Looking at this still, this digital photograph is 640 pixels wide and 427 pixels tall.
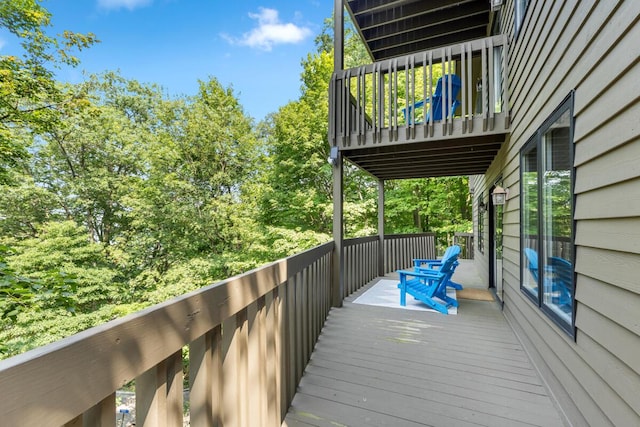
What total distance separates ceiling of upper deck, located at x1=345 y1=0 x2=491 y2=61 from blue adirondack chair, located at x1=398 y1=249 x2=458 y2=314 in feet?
13.7

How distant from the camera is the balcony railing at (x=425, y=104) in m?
3.57

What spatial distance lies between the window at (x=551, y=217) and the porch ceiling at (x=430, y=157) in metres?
1.40

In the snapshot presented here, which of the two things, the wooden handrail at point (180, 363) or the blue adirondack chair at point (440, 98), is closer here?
the wooden handrail at point (180, 363)

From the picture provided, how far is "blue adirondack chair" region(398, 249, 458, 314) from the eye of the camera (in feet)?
13.3

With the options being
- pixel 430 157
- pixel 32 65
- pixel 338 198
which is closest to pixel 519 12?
pixel 430 157

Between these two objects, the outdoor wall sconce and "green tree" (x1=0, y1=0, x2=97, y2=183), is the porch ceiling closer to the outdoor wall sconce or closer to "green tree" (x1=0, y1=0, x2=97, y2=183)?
the outdoor wall sconce

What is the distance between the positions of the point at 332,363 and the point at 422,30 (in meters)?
5.94

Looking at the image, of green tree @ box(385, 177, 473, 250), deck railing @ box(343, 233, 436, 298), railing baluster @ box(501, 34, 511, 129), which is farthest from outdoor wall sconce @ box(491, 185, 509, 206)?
green tree @ box(385, 177, 473, 250)

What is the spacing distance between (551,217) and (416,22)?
4.69 m

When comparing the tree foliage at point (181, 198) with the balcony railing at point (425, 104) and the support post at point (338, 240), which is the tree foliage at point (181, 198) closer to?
the support post at point (338, 240)

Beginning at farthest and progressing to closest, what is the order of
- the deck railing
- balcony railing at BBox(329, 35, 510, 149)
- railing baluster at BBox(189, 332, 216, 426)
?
the deck railing < balcony railing at BBox(329, 35, 510, 149) < railing baluster at BBox(189, 332, 216, 426)

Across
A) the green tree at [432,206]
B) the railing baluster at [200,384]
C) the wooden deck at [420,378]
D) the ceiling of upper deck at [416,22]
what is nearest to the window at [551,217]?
the wooden deck at [420,378]

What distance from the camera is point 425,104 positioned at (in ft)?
12.4

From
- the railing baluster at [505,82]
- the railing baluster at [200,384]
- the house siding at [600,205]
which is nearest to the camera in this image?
the railing baluster at [200,384]
